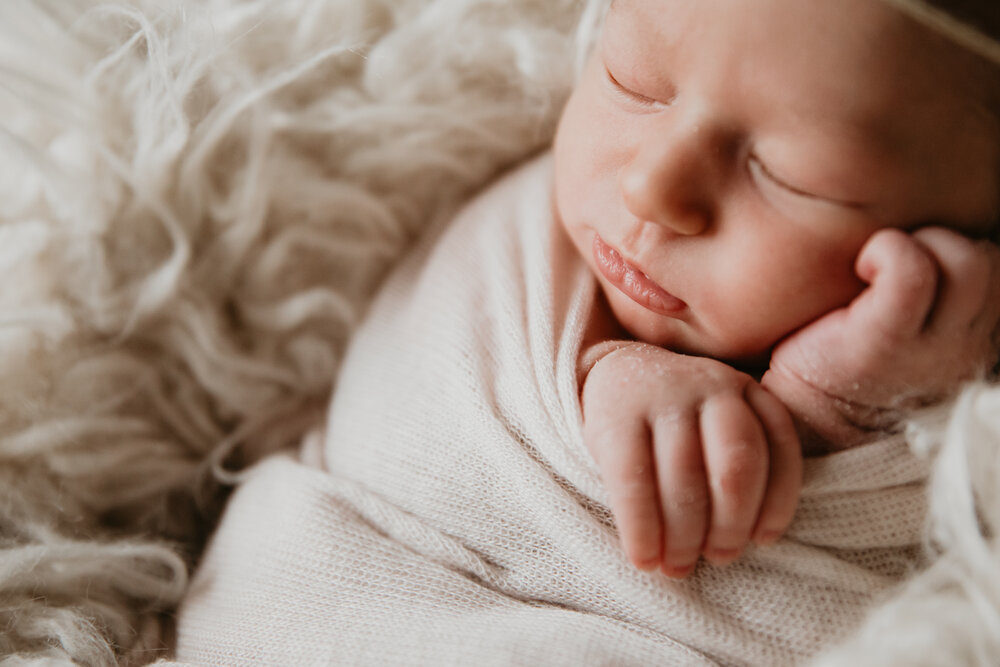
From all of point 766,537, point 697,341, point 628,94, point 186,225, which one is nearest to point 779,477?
point 766,537

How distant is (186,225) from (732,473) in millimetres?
599

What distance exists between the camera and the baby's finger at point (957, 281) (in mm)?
564

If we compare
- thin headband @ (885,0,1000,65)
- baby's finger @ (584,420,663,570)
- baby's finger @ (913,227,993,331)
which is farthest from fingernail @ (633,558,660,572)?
thin headband @ (885,0,1000,65)

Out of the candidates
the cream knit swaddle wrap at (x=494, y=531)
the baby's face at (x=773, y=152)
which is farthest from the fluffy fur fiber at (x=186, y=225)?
the baby's face at (x=773, y=152)

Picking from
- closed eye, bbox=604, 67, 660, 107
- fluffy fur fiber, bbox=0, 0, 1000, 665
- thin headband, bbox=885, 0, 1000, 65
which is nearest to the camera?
thin headband, bbox=885, 0, 1000, 65

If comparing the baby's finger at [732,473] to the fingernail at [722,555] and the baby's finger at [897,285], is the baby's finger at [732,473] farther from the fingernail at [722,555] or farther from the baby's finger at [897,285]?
the baby's finger at [897,285]

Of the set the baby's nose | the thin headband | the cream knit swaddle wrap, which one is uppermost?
the thin headband

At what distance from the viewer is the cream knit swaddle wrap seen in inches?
23.5

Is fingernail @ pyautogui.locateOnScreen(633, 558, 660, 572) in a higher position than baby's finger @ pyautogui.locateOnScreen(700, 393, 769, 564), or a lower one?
lower

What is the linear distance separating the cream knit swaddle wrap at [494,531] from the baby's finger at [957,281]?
101 millimetres

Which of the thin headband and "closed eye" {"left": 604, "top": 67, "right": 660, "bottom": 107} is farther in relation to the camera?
"closed eye" {"left": 604, "top": 67, "right": 660, "bottom": 107}

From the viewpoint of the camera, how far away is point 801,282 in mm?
598

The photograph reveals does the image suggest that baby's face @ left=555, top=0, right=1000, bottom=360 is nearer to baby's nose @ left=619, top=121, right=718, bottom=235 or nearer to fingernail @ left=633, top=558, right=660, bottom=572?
baby's nose @ left=619, top=121, right=718, bottom=235

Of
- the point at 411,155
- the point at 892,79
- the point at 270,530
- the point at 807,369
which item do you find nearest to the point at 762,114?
the point at 892,79
